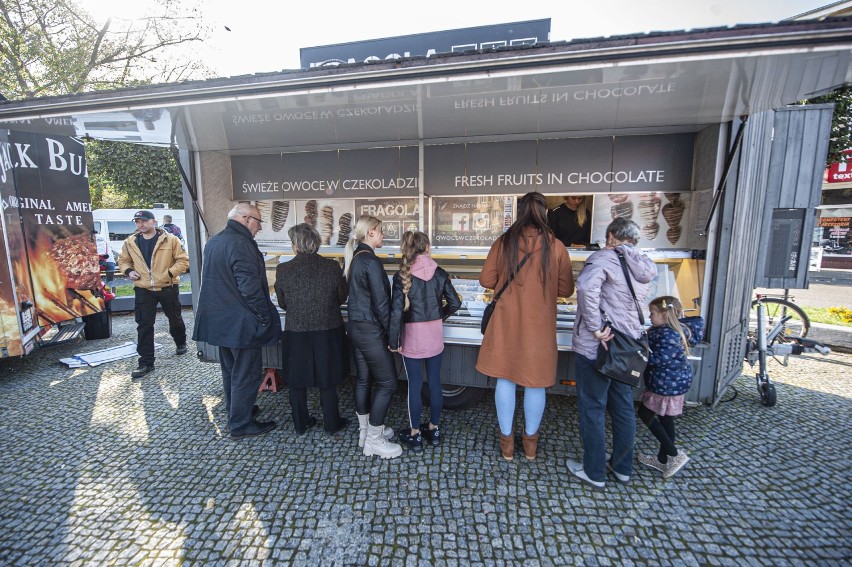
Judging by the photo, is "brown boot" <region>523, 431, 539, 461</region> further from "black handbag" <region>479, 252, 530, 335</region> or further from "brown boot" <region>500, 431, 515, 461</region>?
"black handbag" <region>479, 252, 530, 335</region>

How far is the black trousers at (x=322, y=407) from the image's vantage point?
3209mm

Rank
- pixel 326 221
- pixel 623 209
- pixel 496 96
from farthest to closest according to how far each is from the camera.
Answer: pixel 326 221 < pixel 623 209 < pixel 496 96

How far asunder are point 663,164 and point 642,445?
8.26ft

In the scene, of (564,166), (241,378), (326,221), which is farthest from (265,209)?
(564,166)

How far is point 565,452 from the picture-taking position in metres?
3.03

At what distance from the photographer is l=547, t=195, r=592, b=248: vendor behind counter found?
412 cm

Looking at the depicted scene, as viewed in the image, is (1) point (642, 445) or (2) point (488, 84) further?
(1) point (642, 445)

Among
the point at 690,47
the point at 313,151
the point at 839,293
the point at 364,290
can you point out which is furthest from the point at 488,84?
the point at 839,293

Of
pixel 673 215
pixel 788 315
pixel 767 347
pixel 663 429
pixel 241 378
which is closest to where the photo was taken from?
pixel 663 429

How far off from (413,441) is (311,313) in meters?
1.31

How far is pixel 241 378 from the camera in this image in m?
3.18

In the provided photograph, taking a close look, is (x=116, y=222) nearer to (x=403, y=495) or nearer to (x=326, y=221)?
(x=326, y=221)

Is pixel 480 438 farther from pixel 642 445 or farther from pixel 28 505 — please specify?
pixel 28 505

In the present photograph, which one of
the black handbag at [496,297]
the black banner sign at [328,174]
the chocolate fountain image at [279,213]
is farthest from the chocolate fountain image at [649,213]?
the chocolate fountain image at [279,213]
